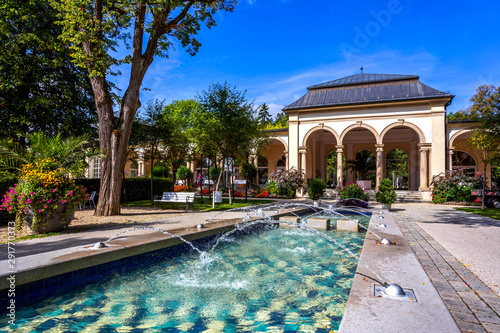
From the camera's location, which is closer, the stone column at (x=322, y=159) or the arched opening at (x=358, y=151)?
the arched opening at (x=358, y=151)

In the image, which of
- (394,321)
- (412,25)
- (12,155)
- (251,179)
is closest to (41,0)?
(12,155)

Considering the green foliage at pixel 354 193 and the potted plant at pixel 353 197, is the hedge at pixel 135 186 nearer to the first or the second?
the potted plant at pixel 353 197

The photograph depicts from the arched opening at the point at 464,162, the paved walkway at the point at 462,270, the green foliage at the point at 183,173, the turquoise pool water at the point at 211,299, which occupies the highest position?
the arched opening at the point at 464,162

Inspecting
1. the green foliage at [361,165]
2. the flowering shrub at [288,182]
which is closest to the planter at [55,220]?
the flowering shrub at [288,182]

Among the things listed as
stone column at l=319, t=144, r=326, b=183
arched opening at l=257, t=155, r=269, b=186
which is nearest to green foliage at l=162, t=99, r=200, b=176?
arched opening at l=257, t=155, r=269, b=186

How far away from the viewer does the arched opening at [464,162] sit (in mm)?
23172

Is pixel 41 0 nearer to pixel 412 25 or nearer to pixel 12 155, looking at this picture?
pixel 12 155

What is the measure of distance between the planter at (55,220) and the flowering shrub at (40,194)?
0.02 m

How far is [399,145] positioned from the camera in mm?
26156

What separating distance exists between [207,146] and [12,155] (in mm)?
8981

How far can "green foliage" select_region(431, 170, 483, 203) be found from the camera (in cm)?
1689

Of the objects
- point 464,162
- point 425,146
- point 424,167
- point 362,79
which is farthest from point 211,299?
point 464,162

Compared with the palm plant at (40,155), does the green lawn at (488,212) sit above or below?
below

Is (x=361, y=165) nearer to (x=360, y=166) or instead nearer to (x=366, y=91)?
(x=360, y=166)
